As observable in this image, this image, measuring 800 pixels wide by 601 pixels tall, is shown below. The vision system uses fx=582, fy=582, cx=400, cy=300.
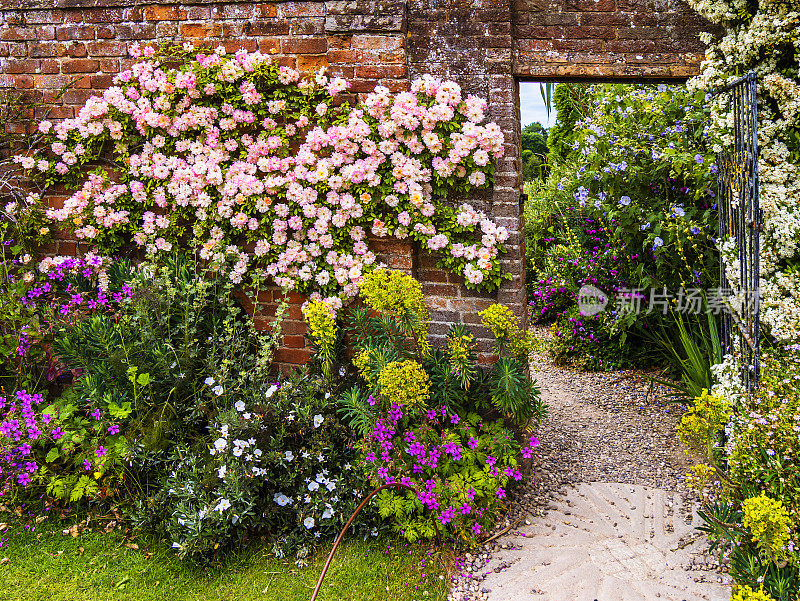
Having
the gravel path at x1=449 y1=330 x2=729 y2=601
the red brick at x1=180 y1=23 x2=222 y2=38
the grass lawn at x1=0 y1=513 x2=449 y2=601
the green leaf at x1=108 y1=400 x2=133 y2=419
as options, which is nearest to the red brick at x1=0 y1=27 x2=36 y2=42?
the red brick at x1=180 y1=23 x2=222 y2=38

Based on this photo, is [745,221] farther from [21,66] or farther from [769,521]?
[21,66]

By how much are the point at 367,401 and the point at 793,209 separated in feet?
8.21

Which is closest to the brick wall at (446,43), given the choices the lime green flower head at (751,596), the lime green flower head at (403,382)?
the lime green flower head at (403,382)

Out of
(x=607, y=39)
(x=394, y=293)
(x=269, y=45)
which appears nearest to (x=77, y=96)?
(x=269, y=45)

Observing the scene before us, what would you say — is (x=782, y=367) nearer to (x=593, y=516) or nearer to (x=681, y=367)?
(x=593, y=516)

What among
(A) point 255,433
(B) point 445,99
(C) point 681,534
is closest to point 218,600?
(A) point 255,433

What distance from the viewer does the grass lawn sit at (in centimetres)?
275

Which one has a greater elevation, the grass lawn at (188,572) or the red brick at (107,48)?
the red brick at (107,48)

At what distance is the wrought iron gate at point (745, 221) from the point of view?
3043mm

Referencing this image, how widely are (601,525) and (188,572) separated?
7.20 feet

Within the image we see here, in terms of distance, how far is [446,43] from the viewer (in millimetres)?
3307

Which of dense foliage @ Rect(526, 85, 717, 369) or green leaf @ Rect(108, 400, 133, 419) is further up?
dense foliage @ Rect(526, 85, 717, 369)

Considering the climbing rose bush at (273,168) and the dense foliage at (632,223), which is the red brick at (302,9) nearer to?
the climbing rose bush at (273,168)

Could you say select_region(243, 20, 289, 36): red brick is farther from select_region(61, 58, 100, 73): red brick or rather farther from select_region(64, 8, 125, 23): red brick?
select_region(61, 58, 100, 73): red brick
